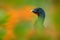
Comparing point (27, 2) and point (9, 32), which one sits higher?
point (27, 2)

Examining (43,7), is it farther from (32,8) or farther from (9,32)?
(9,32)

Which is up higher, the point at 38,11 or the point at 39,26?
the point at 38,11

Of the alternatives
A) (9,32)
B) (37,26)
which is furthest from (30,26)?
(9,32)

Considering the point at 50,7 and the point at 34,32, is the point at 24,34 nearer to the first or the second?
the point at 34,32

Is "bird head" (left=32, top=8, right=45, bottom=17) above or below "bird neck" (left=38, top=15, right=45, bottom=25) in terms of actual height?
above

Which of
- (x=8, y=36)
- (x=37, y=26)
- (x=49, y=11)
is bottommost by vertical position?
(x=8, y=36)

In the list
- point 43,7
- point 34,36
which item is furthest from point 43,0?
point 34,36

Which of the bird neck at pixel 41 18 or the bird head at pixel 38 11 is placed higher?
the bird head at pixel 38 11

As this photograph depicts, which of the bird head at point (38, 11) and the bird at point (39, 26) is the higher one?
the bird head at point (38, 11)
